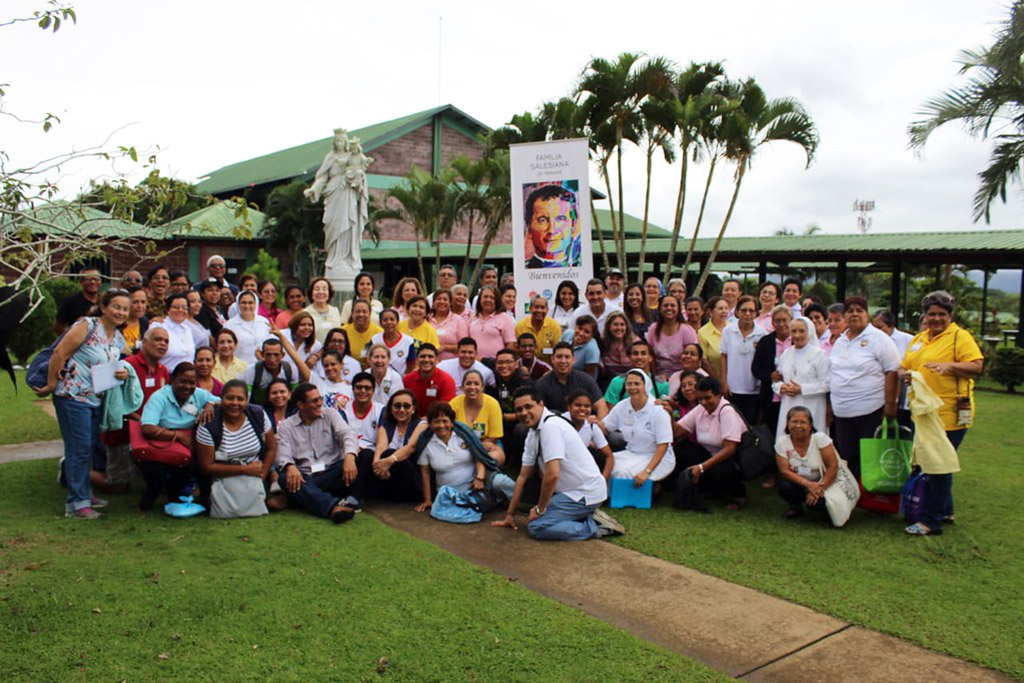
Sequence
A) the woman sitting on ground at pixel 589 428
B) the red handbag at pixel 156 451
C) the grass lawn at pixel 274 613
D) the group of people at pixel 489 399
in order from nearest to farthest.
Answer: the grass lawn at pixel 274 613, the group of people at pixel 489 399, the red handbag at pixel 156 451, the woman sitting on ground at pixel 589 428

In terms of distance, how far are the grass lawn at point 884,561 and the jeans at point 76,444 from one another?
397 cm

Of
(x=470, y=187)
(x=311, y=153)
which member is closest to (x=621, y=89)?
(x=470, y=187)

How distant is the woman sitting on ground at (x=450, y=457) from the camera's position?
6.53 meters

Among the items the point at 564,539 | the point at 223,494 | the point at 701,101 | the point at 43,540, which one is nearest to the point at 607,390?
the point at 564,539

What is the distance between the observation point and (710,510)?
660cm

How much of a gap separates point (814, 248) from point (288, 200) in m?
17.4

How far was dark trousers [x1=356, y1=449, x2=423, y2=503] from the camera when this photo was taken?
6637 millimetres

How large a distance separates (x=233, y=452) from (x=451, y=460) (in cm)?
167

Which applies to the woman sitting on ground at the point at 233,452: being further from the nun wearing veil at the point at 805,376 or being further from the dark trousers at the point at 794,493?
the nun wearing veil at the point at 805,376

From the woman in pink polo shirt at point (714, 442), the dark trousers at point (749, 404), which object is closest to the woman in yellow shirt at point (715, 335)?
the dark trousers at point (749, 404)

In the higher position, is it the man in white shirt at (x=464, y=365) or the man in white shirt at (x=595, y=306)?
the man in white shirt at (x=595, y=306)

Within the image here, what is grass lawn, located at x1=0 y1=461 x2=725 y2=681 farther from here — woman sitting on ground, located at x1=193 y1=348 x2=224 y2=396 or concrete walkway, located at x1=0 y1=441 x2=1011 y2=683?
woman sitting on ground, located at x1=193 y1=348 x2=224 y2=396

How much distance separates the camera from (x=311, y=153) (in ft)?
109

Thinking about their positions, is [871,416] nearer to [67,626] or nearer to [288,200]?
[67,626]
